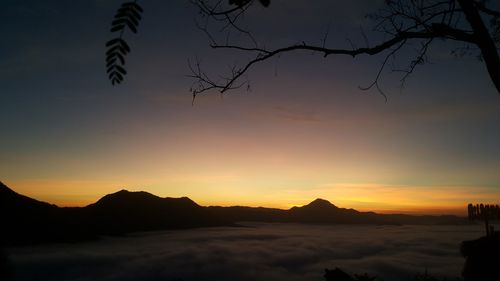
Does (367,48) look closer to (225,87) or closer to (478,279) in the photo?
(225,87)

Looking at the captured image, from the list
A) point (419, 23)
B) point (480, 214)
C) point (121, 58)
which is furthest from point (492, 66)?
point (480, 214)

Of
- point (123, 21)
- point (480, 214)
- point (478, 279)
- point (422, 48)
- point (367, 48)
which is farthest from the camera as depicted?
point (480, 214)

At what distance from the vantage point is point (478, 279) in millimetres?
20938

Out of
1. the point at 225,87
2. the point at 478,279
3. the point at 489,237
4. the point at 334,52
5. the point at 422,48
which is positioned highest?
the point at 422,48

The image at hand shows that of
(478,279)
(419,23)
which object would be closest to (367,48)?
(419,23)

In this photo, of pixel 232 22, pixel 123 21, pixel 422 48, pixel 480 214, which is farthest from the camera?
pixel 480 214

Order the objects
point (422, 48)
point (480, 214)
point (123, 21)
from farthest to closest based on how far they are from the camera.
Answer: point (480, 214), point (422, 48), point (123, 21)

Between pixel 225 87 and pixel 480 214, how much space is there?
917 inches

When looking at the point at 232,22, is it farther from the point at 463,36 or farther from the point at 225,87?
the point at 463,36

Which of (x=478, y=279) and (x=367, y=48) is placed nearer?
(x=367, y=48)

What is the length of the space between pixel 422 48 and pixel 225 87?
3396 mm

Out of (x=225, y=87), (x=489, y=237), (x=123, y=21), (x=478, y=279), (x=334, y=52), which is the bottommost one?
(x=478, y=279)

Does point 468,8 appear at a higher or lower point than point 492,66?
higher

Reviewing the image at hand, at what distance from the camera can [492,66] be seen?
5.37 metres
